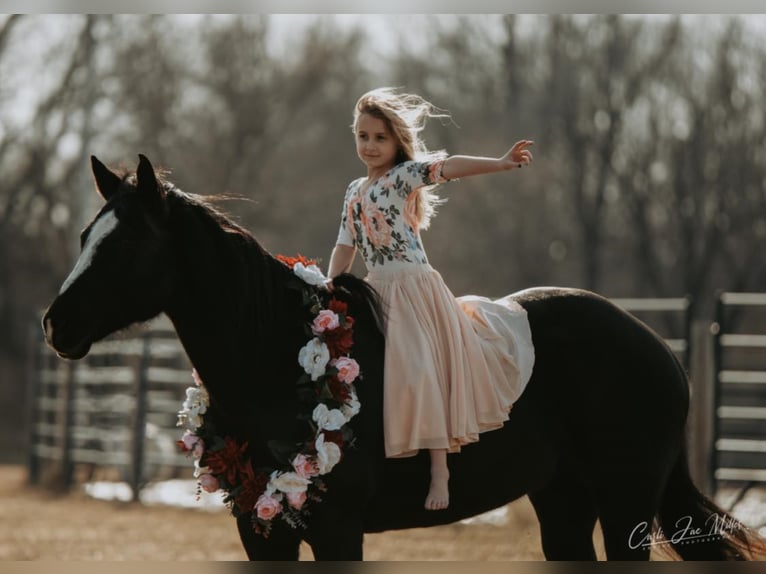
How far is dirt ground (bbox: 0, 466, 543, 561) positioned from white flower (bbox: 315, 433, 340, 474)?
339cm

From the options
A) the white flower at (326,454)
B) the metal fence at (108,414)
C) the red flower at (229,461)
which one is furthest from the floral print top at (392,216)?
the metal fence at (108,414)

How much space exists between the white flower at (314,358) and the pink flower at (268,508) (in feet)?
1.60

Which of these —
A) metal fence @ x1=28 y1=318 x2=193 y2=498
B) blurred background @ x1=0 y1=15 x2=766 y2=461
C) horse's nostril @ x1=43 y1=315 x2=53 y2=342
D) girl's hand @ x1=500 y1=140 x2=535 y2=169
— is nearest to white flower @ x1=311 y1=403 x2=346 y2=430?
horse's nostril @ x1=43 y1=315 x2=53 y2=342

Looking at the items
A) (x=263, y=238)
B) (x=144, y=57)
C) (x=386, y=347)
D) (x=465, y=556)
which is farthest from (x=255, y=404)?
(x=263, y=238)

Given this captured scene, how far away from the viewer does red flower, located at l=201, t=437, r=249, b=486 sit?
4.14 metres

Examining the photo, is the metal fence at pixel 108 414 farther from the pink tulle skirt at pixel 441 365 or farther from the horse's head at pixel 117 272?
the horse's head at pixel 117 272

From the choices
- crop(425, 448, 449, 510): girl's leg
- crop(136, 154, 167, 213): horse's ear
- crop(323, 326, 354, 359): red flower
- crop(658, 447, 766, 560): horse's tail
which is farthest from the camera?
crop(658, 447, 766, 560): horse's tail

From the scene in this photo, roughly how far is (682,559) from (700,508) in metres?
0.26

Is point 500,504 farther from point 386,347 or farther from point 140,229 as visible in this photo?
point 140,229

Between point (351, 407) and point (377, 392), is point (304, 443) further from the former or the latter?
point (377, 392)

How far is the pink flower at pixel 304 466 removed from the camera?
3994 mm

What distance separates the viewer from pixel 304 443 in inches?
161

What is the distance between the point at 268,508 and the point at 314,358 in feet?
1.97
